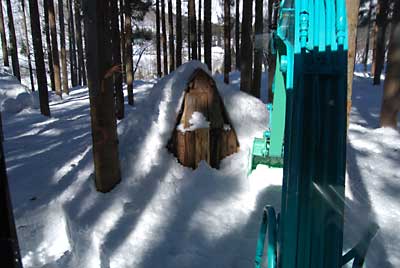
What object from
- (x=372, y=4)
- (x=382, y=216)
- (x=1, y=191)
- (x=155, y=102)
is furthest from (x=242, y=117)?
(x=372, y=4)

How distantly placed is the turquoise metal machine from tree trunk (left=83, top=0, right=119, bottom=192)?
302cm

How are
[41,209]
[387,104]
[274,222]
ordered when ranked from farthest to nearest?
[387,104] → [41,209] → [274,222]

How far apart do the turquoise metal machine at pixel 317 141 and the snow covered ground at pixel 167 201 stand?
1.56 meters

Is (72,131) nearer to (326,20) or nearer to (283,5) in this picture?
(283,5)

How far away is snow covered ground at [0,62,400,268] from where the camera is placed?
3.70 m

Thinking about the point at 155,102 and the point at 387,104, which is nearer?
the point at 155,102

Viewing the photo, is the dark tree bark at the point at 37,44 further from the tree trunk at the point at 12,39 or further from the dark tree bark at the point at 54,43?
the tree trunk at the point at 12,39

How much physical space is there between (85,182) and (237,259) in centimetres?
265

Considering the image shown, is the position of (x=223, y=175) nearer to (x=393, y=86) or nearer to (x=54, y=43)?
(x=393, y=86)

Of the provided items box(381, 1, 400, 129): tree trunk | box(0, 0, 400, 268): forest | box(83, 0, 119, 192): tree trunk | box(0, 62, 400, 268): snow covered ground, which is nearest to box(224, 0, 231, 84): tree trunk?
box(381, 1, 400, 129): tree trunk

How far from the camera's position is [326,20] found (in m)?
2.11

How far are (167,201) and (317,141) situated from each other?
2.96 metres

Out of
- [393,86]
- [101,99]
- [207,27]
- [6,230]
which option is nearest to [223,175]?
[101,99]

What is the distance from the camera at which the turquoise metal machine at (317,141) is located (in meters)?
2.04
